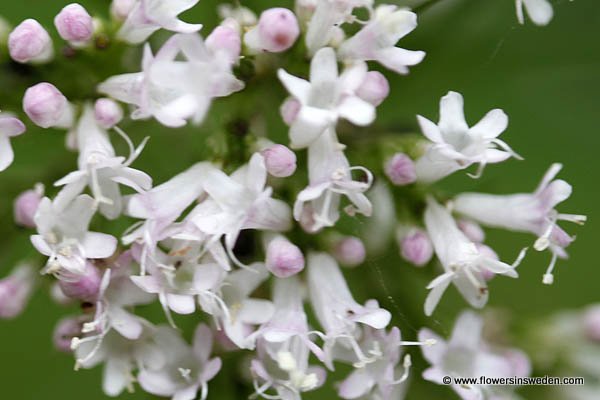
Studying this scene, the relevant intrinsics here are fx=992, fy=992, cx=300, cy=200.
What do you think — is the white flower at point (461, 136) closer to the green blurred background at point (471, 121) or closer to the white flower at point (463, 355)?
the green blurred background at point (471, 121)

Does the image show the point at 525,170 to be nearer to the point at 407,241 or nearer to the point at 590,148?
the point at 590,148

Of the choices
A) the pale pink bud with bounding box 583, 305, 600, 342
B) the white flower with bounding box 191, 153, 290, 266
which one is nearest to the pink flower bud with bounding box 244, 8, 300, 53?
the white flower with bounding box 191, 153, 290, 266

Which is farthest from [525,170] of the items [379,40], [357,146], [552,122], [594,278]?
[379,40]

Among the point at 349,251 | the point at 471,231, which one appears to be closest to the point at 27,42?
the point at 349,251

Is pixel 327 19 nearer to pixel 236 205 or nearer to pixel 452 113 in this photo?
pixel 452 113

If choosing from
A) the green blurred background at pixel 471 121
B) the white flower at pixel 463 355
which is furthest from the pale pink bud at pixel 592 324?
the white flower at pixel 463 355

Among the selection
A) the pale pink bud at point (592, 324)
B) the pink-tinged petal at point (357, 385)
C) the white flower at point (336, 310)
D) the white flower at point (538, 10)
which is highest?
the white flower at point (538, 10)

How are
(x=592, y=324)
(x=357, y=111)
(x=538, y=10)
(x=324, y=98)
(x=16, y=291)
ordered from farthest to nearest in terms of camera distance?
1. (x=592, y=324)
2. (x=16, y=291)
3. (x=538, y=10)
4. (x=324, y=98)
5. (x=357, y=111)
